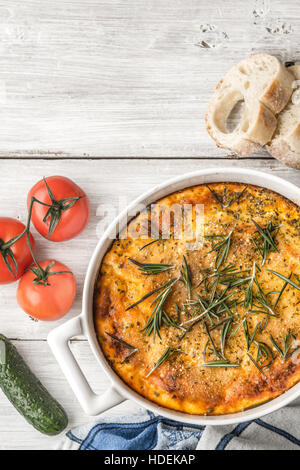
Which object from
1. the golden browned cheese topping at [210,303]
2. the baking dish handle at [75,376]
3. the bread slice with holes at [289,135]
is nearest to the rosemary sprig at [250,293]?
the golden browned cheese topping at [210,303]

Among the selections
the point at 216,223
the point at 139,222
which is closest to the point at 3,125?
the point at 139,222

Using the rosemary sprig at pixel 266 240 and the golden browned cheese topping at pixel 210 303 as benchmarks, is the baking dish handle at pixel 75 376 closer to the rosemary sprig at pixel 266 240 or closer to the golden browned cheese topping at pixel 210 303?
the golden browned cheese topping at pixel 210 303

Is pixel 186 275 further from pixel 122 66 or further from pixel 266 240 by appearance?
pixel 122 66

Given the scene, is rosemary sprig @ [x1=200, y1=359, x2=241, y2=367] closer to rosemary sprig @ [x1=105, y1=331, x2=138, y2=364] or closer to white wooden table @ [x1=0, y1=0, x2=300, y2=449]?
rosemary sprig @ [x1=105, y1=331, x2=138, y2=364]

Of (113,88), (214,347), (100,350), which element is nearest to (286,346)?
(214,347)

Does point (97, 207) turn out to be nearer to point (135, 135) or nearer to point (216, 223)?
point (135, 135)

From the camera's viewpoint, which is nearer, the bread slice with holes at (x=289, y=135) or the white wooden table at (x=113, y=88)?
the bread slice with holes at (x=289, y=135)
